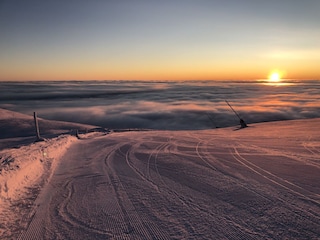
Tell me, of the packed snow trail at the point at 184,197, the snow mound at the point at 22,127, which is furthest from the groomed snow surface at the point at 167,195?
the snow mound at the point at 22,127

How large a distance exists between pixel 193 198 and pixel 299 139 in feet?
22.9

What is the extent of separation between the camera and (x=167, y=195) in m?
5.05

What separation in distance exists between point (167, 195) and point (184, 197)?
36 centimetres

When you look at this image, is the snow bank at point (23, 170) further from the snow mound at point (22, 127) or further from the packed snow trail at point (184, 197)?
the snow mound at point (22, 127)

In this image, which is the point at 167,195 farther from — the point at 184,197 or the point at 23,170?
→ the point at 23,170

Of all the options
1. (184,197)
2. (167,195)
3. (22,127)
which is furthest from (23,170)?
(22,127)

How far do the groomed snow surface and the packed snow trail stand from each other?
16 millimetres

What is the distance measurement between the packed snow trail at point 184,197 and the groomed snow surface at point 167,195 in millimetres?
16

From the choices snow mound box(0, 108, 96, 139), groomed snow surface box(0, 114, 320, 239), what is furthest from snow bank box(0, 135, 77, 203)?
snow mound box(0, 108, 96, 139)

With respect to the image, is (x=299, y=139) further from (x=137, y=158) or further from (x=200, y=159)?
(x=137, y=158)

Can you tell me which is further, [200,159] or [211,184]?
[200,159]

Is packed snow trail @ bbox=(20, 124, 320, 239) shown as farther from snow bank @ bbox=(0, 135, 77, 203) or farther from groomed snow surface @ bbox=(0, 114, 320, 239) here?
snow bank @ bbox=(0, 135, 77, 203)

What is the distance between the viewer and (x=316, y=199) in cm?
450

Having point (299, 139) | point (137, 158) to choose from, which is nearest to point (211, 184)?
point (137, 158)
